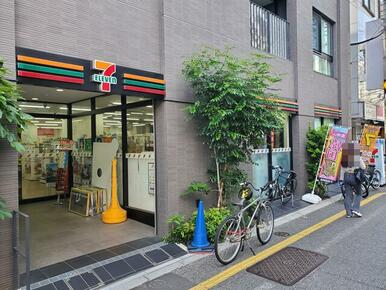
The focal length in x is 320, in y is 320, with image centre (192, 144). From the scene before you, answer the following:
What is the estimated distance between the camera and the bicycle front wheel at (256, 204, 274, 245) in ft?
19.2

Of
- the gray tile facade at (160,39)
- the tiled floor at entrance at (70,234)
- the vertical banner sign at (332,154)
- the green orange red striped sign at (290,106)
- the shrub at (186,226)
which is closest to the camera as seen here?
the gray tile facade at (160,39)

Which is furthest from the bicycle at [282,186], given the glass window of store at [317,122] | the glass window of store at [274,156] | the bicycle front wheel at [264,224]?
the glass window of store at [317,122]

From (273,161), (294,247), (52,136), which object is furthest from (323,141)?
(52,136)

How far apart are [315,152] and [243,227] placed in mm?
5885

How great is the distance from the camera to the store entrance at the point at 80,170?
20.7 ft

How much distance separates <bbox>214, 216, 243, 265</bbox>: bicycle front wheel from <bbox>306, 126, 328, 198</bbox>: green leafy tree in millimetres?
5856

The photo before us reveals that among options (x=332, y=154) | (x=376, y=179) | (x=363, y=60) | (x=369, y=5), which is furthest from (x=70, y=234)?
(x=369, y=5)

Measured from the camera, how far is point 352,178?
7922 millimetres

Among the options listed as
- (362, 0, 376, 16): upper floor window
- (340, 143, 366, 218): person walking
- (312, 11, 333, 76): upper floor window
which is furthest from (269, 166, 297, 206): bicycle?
(362, 0, 376, 16): upper floor window

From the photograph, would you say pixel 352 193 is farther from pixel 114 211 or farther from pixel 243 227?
pixel 114 211

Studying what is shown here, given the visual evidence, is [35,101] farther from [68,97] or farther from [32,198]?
[32,198]

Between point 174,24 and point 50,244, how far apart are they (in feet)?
15.9

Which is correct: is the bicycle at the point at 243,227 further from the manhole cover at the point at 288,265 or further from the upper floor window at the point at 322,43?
the upper floor window at the point at 322,43

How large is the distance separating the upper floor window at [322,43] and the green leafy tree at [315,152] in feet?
9.42
